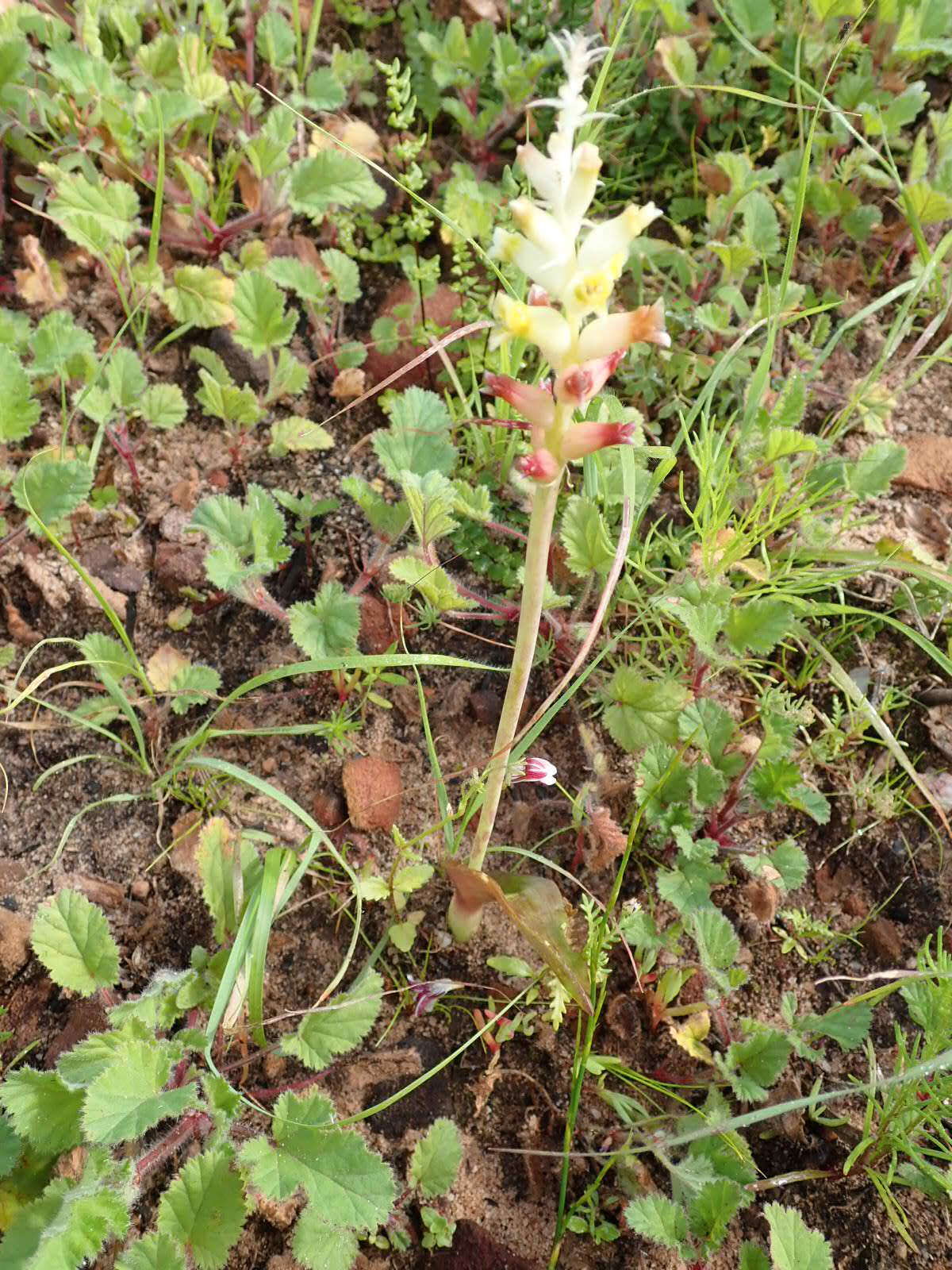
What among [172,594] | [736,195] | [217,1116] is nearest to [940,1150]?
[217,1116]

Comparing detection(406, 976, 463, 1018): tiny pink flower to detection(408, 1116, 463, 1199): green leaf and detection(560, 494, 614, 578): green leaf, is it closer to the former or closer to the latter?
detection(408, 1116, 463, 1199): green leaf

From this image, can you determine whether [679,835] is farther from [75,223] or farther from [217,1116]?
[75,223]

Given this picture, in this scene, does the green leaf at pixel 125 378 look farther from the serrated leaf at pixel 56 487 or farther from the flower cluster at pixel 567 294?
the flower cluster at pixel 567 294

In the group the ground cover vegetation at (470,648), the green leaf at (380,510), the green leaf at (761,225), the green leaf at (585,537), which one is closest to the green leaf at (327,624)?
the ground cover vegetation at (470,648)

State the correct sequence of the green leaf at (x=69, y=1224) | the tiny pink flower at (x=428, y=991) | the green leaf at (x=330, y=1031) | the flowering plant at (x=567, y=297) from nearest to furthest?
1. the flowering plant at (x=567, y=297)
2. the green leaf at (x=69, y=1224)
3. the green leaf at (x=330, y=1031)
4. the tiny pink flower at (x=428, y=991)

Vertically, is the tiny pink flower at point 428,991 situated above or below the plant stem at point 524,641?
below

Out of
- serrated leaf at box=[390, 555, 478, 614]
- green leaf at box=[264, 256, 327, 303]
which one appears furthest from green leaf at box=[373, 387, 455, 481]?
green leaf at box=[264, 256, 327, 303]

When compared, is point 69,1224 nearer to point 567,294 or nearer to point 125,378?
point 567,294
